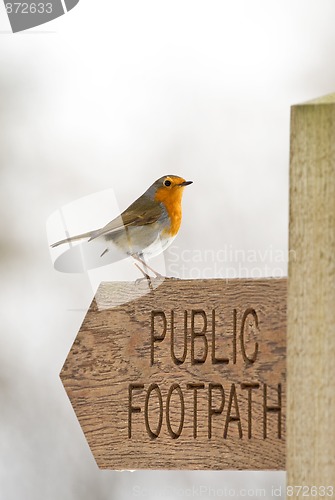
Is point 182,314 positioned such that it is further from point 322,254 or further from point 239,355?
point 322,254

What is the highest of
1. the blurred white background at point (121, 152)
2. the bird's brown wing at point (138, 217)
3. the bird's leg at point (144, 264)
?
the bird's brown wing at point (138, 217)

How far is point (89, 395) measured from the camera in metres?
0.98

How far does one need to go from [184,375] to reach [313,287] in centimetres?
22

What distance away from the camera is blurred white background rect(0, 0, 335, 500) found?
9.26 feet

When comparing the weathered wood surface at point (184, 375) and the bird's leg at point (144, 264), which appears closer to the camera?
the weathered wood surface at point (184, 375)

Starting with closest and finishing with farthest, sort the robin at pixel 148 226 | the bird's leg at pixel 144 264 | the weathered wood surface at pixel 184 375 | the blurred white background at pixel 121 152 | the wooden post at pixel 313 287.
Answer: the wooden post at pixel 313 287 < the weathered wood surface at pixel 184 375 < the bird's leg at pixel 144 264 < the robin at pixel 148 226 < the blurred white background at pixel 121 152

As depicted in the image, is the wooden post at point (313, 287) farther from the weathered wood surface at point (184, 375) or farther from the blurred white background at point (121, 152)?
the blurred white background at point (121, 152)

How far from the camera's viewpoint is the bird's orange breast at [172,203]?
1.24 m

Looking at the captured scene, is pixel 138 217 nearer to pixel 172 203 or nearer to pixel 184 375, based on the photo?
pixel 172 203

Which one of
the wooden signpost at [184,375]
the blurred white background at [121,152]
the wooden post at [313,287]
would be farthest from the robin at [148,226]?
the blurred white background at [121,152]

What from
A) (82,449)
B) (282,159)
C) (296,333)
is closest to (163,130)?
(282,159)

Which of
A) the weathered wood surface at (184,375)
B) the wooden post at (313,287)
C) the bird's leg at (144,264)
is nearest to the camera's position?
the wooden post at (313,287)

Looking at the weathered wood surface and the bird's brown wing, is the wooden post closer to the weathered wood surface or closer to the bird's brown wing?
the weathered wood surface

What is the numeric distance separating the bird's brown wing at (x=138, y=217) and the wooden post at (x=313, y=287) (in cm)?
44
